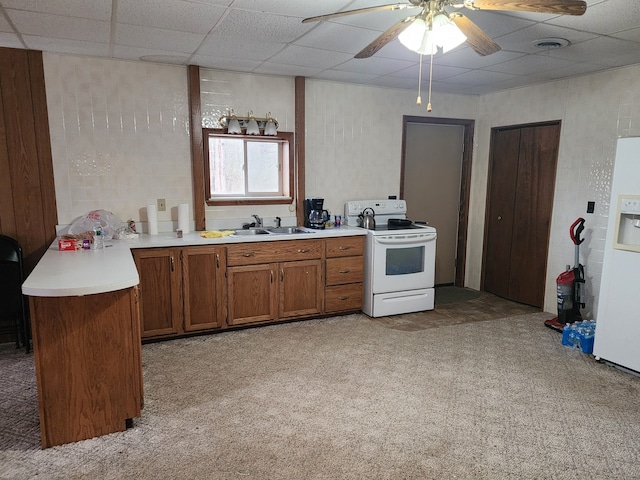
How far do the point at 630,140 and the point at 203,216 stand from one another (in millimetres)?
3488

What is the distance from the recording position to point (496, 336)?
3.81 metres

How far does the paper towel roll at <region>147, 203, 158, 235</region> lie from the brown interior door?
12.3ft

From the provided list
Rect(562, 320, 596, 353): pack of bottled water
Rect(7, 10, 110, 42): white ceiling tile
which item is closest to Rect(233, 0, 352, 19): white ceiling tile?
Rect(7, 10, 110, 42): white ceiling tile

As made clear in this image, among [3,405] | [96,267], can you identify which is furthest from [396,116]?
[3,405]

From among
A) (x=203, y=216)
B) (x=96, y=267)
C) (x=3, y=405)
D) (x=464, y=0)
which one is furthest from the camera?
(x=203, y=216)

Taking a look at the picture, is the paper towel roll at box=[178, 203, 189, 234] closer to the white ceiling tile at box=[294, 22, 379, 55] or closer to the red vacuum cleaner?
the white ceiling tile at box=[294, 22, 379, 55]

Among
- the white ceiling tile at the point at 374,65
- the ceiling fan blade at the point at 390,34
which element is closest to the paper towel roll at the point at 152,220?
the white ceiling tile at the point at 374,65

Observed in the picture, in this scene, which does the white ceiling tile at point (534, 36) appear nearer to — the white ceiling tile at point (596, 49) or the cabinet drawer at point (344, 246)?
the white ceiling tile at point (596, 49)

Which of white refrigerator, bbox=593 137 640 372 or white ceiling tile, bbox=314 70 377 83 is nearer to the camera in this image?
white refrigerator, bbox=593 137 640 372

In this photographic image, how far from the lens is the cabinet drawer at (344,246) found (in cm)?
411

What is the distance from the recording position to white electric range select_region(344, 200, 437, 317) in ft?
13.7

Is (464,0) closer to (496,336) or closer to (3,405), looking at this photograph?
(496,336)

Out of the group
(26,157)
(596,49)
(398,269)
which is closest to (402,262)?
(398,269)

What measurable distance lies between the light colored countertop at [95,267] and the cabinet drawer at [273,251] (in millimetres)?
67
